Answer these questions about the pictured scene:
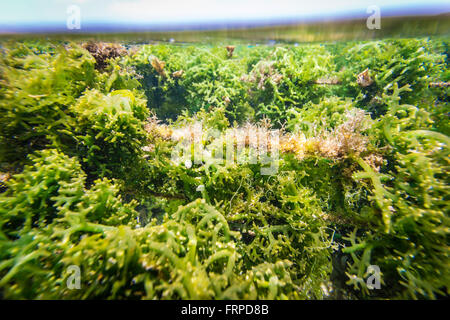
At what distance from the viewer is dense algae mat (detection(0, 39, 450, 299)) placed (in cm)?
186

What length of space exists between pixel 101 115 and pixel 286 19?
15.3 ft

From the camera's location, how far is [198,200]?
2.49 metres

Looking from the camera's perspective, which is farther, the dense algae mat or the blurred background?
the blurred background

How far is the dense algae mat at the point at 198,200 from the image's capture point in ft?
6.10

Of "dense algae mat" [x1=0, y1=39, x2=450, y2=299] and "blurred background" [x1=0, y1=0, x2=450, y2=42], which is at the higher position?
"blurred background" [x1=0, y1=0, x2=450, y2=42]

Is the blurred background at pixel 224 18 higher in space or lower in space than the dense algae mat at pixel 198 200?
higher

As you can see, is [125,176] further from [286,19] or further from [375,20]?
[375,20]

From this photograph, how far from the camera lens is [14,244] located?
197 cm

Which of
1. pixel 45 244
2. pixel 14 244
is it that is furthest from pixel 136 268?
pixel 14 244

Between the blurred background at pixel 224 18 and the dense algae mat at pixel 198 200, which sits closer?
the dense algae mat at pixel 198 200

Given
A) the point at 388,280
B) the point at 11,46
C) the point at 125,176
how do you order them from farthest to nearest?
the point at 125,176, the point at 11,46, the point at 388,280

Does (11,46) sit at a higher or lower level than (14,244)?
higher

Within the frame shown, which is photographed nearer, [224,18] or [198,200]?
[198,200]

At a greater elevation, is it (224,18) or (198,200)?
(224,18)
